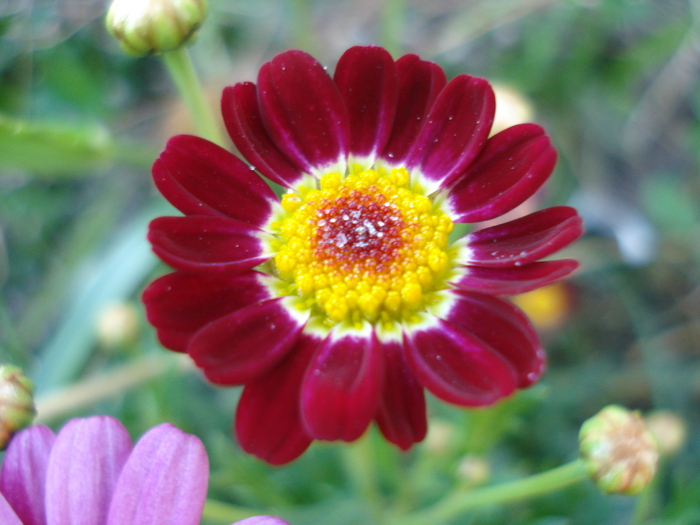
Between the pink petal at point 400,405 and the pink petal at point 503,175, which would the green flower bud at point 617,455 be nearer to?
the pink petal at point 400,405

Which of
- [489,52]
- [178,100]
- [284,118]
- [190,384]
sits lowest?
[190,384]

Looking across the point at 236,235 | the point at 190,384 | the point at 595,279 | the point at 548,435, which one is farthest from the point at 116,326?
the point at 595,279

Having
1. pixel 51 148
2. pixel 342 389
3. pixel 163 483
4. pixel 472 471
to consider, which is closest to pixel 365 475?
pixel 472 471

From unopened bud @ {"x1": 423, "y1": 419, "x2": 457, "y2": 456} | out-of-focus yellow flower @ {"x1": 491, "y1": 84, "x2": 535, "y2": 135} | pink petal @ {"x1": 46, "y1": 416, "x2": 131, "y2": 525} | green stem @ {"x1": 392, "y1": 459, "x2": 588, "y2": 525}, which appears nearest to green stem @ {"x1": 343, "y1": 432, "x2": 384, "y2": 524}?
green stem @ {"x1": 392, "y1": 459, "x2": 588, "y2": 525}

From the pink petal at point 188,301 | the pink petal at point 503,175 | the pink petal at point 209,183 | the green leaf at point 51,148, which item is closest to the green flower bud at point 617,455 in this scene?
the pink petal at point 503,175

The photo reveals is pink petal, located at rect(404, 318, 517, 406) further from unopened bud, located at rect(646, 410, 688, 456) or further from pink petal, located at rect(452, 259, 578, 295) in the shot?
unopened bud, located at rect(646, 410, 688, 456)

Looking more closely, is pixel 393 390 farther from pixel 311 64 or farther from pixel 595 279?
pixel 595 279

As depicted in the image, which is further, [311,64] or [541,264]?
[311,64]

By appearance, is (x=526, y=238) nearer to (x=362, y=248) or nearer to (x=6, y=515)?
(x=362, y=248)
